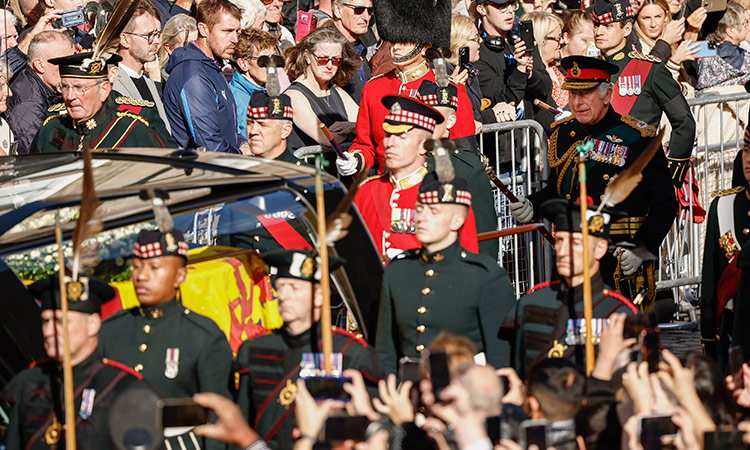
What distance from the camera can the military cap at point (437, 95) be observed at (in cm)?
790

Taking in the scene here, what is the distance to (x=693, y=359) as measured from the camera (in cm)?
539

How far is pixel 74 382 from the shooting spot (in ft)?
19.3

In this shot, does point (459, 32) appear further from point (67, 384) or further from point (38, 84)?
point (67, 384)

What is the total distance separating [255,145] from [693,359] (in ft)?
11.1

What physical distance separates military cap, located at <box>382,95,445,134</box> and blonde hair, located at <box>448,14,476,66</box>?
2130 mm

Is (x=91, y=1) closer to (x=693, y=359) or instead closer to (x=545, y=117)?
(x=545, y=117)

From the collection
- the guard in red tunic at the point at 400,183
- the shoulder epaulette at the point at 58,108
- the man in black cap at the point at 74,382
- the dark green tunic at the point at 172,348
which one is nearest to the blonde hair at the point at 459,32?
the guard in red tunic at the point at 400,183

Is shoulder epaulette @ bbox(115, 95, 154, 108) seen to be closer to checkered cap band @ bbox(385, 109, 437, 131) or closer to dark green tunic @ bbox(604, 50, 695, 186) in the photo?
checkered cap band @ bbox(385, 109, 437, 131)

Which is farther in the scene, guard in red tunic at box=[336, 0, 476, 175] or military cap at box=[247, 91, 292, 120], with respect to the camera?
guard in red tunic at box=[336, 0, 476, 175]

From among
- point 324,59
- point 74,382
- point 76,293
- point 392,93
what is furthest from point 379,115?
point 74,382

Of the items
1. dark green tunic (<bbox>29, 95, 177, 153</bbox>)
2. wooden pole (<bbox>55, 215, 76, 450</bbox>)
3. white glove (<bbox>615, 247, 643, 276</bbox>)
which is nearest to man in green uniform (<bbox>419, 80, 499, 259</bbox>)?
white glove (<bbox>615, 247, 643, 276</bbox>)

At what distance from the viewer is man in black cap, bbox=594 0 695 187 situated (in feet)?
30.5

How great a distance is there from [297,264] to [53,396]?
3.82 ft

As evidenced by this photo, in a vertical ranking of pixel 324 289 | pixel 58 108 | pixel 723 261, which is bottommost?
pixel 723 261
